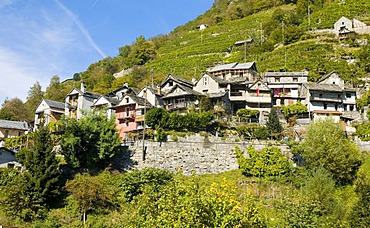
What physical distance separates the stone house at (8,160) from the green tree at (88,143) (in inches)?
343

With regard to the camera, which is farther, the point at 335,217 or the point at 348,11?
the point at 348,11

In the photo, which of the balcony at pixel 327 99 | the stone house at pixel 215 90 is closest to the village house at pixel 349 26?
the balcony at pixel 327 99

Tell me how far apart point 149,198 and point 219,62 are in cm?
7166

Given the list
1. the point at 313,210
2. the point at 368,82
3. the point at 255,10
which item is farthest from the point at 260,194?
the point at 255,10

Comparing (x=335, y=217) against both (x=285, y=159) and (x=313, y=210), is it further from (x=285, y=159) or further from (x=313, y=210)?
(x=285, y=159)

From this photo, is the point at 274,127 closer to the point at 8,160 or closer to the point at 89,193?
the point at 89,193

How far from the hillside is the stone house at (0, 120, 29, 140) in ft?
59.8

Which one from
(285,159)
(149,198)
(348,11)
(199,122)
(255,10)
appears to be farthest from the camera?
(255,10)

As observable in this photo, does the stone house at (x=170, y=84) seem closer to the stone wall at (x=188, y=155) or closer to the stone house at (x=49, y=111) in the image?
the stone wall at (x=188, y=155)

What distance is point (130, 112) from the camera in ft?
186

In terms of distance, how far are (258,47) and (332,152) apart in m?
56.8

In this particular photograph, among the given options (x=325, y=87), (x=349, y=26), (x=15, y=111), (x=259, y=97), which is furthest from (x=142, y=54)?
(x=325, y=87)

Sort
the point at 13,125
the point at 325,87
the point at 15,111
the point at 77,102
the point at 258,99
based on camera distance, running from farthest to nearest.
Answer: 1. the point at 15,111
2. the point at 13,125
3. the point at 77,102
4. the point at 325,87
5. the point at 258,99

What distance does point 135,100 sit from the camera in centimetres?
5597
